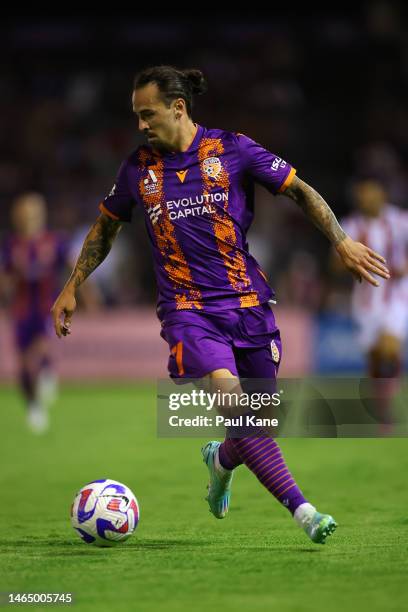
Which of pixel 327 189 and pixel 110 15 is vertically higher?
pixel 110 15

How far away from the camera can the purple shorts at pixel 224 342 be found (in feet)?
18.3

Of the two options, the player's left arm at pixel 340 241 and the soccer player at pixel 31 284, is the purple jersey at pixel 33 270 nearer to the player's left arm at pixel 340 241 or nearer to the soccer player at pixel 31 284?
the soccer player at pixel 31 284

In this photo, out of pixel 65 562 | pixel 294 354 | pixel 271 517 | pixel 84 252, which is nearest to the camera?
pixel 65 562

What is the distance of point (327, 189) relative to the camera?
766 inches

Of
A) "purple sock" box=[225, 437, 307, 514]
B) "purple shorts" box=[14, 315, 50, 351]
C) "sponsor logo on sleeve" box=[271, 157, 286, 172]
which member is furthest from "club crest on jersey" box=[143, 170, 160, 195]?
"purple shorts" box=[14, 315, 50, 351]

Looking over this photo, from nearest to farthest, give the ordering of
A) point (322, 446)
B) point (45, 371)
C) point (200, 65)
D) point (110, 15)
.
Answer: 1. point (322, 446)
2. point (45, 371)
3. point (200, 65)
4. point (110, 15)

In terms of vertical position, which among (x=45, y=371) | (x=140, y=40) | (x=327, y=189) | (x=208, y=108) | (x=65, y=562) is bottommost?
(x=65, y=562)

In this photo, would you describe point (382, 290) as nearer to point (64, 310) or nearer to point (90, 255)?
point (90, 255)

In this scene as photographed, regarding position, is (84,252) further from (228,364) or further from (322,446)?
(322,446)

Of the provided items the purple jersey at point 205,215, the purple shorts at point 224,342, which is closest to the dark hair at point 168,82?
the purple jersey at point 205,215

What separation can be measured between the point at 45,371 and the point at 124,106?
8.01 meters

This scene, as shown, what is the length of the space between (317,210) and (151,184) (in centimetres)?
85

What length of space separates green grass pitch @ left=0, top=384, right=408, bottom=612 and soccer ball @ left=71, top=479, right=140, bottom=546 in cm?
9

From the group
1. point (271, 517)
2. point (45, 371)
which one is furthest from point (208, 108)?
point (271, 517)
